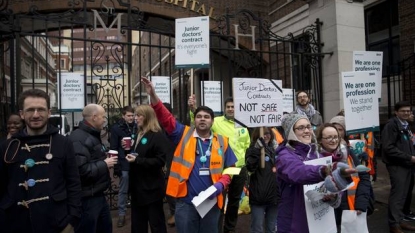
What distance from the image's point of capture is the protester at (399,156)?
17.4ft

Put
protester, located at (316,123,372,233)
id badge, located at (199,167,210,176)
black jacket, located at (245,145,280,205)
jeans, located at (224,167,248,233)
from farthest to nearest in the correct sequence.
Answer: jeans, located at (224,167,248,233) → black jacket, located at (245,145,280,205) → id badge, located at (199,167,210,176) → protester, located at (316,123,372,233)

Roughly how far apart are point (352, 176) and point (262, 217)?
5.03 ft

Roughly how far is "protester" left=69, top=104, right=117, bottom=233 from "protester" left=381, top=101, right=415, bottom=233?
4120 millimetres

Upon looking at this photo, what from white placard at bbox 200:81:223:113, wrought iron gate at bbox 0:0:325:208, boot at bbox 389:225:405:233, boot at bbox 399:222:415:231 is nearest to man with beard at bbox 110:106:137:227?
wrought iron gate at bbox 0:0:325:208

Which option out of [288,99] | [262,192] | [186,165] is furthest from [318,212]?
[288,99]

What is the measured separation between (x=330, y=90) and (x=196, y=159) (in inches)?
196

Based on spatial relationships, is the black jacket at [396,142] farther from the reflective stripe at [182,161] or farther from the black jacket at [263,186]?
the reflective stripe at [182,161]

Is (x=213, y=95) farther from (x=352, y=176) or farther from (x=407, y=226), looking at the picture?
(x=352, y=176)

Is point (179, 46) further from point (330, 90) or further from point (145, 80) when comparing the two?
point (330, 90)

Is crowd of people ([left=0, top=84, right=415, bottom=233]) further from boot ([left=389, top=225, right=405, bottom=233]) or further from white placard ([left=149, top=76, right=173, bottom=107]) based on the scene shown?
white placard ([left=149, top=76, right=173, bottom=107])

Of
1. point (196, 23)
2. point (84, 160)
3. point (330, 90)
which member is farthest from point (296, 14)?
point (84, 160)

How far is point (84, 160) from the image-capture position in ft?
11.7

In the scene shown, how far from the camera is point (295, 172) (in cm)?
266

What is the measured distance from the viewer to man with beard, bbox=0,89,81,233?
275 cm
